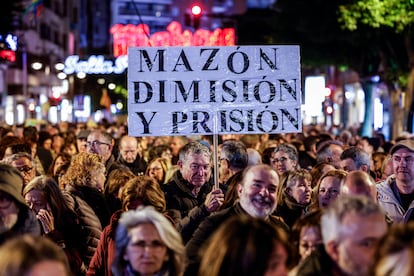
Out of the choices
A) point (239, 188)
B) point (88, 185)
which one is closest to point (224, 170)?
point (88, 185)

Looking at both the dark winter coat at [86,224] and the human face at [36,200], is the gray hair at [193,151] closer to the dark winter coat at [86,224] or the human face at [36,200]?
the dark winter coat at [86,224]

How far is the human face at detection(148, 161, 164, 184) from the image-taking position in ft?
45.1

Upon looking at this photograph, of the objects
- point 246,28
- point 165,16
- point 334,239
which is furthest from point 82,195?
point 165,16

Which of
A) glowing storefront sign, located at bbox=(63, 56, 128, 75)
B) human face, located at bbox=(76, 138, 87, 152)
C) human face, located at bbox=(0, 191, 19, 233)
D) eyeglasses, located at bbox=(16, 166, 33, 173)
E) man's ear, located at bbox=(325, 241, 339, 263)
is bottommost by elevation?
man's ear, located at bbox=(325, 241, 339, 263)

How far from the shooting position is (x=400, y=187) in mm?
10438

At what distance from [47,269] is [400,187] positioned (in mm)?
6380

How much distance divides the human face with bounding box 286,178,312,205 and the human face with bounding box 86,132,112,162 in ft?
16.2

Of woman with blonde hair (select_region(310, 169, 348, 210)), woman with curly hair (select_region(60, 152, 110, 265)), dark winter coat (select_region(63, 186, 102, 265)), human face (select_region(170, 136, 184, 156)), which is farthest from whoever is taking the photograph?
human face (select_region(170, 136, 184, 156))

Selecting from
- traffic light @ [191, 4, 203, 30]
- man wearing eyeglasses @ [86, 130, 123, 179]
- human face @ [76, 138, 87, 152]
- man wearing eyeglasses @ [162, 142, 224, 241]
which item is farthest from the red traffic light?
man wearing eyeglasses @ [162, 142, 224, 241]

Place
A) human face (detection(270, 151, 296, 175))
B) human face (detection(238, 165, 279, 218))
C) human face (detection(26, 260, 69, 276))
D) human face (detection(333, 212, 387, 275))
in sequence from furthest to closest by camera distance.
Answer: human face (detection(270, 151, 296, 175)) → human face (detection(238, 165, 279, 218)) → human face (detection(333, 212, 387, 275)) → human face (detection(26, 260, 69, 276))

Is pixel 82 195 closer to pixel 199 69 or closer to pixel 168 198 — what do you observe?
pixel 168 198

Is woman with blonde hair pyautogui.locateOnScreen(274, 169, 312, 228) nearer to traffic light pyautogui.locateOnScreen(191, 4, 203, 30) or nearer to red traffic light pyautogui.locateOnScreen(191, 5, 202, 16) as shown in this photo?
traffic light pyautogui.locateOnScreen(191, 4, 203, 30)

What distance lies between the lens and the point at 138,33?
186 feet

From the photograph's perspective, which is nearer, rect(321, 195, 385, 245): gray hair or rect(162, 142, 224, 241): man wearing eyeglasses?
rect(321, 195, 385, 245): gray hair
